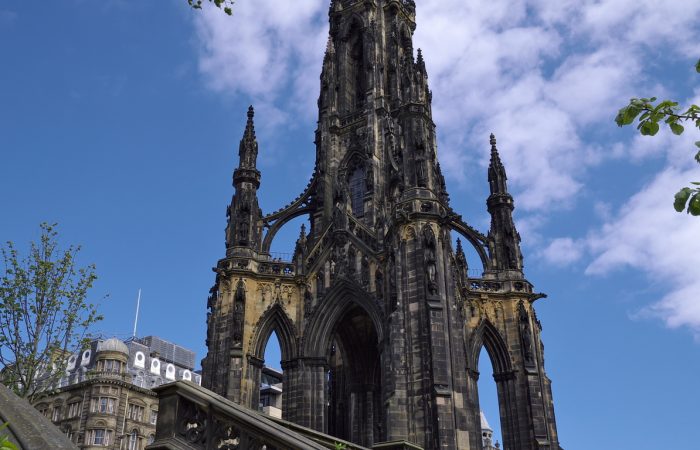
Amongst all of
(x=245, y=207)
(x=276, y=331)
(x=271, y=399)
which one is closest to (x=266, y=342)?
(x=276, y=331)

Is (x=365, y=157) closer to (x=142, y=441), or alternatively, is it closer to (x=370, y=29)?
(x=370, y=29)

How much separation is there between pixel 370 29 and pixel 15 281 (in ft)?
84.6

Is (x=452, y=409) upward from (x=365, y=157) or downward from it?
downward

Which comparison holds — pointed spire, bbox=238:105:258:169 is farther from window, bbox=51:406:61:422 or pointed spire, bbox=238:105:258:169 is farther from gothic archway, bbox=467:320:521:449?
window, bbox=51:406:61:422

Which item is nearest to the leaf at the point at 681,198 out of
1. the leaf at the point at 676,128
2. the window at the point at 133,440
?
the leaf at the point at 676,128

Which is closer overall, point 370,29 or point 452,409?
point 452,409

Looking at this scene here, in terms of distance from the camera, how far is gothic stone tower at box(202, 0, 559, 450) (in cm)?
2688

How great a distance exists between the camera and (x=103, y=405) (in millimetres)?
54562

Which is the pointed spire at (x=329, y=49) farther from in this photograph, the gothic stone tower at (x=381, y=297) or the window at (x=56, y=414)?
the window at (x=56, y=414)

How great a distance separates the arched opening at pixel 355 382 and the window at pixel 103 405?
25.8 metres

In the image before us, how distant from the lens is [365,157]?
1432 inches

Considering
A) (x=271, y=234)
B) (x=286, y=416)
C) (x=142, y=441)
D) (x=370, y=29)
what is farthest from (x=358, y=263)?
(x=142, y=441)

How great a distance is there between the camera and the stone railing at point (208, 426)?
8391mm

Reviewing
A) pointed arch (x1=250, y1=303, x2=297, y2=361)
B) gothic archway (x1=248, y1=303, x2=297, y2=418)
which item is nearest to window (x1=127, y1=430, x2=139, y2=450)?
gothic archway (x1=248, y1=303, x2=297, y2=418)
